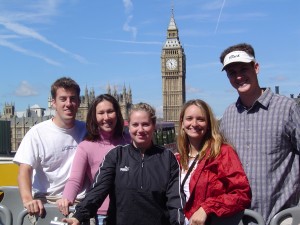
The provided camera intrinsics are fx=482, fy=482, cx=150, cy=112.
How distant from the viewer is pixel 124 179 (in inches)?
111

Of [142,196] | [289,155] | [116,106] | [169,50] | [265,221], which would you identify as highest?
[169,50]

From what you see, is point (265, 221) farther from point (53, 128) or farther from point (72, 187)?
point (53, 128)

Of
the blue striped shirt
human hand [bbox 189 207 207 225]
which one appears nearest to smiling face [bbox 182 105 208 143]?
the blue striped shirt

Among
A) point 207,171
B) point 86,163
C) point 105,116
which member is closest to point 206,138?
point 207,171

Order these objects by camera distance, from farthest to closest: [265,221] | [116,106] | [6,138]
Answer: [6,138] → [116,106] → [265,221]

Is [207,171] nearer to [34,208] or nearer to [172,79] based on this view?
[34,208]

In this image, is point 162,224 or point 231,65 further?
point 231,65

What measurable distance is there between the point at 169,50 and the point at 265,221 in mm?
89121

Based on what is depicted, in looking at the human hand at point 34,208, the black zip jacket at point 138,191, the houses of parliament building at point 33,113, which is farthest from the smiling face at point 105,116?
the houses of parliament building at point 33,113

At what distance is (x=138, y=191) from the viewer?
9.09 ft

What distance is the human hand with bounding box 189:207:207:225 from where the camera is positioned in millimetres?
2686

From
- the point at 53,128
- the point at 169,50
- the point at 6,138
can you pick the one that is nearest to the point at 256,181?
the point at 53,128

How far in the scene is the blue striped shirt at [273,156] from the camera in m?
2.91

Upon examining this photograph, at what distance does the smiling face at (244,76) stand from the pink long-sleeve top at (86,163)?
92cm
